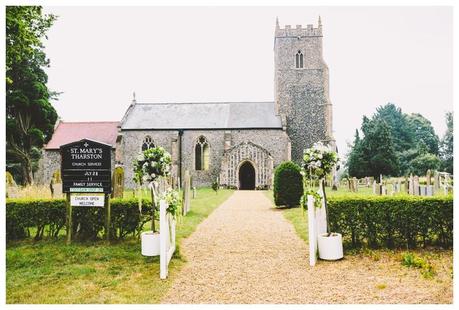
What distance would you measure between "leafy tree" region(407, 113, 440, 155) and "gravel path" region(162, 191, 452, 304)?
11.5 meters

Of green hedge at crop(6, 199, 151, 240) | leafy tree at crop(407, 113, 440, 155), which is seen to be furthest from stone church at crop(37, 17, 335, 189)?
green hedge at crop(6, 199, 151, 240)

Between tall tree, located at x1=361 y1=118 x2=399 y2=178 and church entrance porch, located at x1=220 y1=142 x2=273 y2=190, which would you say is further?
church entrance porch, located at x1=220 y1=142 x2=273 y2=190

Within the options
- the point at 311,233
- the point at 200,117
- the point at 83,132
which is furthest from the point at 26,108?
the point at 311,233

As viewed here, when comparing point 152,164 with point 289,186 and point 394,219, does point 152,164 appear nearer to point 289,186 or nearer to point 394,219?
point 394,219

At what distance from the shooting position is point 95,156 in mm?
6754

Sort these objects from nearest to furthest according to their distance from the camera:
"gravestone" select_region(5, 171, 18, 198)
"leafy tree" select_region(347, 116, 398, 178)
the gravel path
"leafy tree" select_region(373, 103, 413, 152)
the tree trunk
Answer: the gravel path < "gravestone" select_region(5, 171, 18, 198) < "leafy tree" select_region(347, 116, 398, 178) < "leafy tree" select_region(373, 103, 413, 152) < the tree trunk

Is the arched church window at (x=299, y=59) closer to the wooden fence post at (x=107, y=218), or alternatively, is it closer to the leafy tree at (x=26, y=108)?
the leafy tree at (x=26, y=108)

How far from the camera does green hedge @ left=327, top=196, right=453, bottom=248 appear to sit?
608 centimetres

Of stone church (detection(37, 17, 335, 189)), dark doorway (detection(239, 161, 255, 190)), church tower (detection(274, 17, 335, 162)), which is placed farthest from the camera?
dark doorway (detection(239, 161, 255, 190))

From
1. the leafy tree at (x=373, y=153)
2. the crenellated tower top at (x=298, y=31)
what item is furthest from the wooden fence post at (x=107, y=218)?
the crenellated tower top at (x=298, y=31)

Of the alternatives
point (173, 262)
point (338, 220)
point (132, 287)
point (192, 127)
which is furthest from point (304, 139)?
point (132, 287)

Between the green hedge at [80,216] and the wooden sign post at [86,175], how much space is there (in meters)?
0.18

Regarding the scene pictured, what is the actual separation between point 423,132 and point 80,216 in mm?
15870

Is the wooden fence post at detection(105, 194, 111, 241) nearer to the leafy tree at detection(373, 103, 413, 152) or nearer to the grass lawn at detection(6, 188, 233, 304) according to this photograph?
the grass lawn at detection(6, 188, 233, 304)
